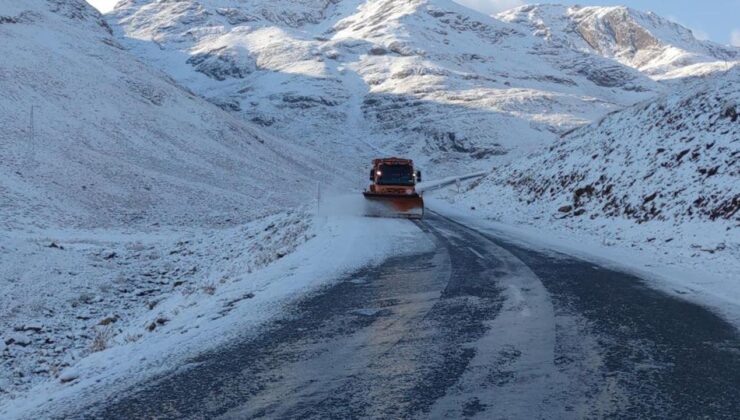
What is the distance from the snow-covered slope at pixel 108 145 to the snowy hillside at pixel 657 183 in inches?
716

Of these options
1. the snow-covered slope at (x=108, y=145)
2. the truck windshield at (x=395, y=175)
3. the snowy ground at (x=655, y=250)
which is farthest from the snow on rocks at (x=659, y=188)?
the snow-covered slope at (x=108, y=145)

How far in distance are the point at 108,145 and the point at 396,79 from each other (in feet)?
323

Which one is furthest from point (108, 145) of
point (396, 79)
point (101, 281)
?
point (396, 79)

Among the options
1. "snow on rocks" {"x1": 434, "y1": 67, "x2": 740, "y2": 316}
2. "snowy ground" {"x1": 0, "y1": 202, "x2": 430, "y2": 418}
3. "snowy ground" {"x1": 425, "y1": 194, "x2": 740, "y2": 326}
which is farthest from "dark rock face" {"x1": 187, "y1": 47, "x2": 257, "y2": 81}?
"snowy ground" {"x1": 425, "y1": 194, "x2": 740, "y2": 326}

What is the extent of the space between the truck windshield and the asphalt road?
15942 mm

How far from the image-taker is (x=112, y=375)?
5012mm

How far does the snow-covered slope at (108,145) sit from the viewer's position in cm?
2969

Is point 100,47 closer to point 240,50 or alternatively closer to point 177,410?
point 177,410

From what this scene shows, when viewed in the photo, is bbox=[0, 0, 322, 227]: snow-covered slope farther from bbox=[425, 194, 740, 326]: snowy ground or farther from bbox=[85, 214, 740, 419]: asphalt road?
bbox=[85, 214, 740, 419]: asphalt road

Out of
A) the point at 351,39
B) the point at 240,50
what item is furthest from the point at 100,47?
the point at 351,39

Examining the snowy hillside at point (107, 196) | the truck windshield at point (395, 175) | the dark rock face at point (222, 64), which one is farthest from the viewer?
the dark rock face at point (222, 64)

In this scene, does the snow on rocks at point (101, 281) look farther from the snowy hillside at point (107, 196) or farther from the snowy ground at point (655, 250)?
the snowy ground at point (655, 250)

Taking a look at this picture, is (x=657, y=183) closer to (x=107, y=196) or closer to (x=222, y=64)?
(x=107, y=196)

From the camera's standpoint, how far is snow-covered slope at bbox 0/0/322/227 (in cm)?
2969
